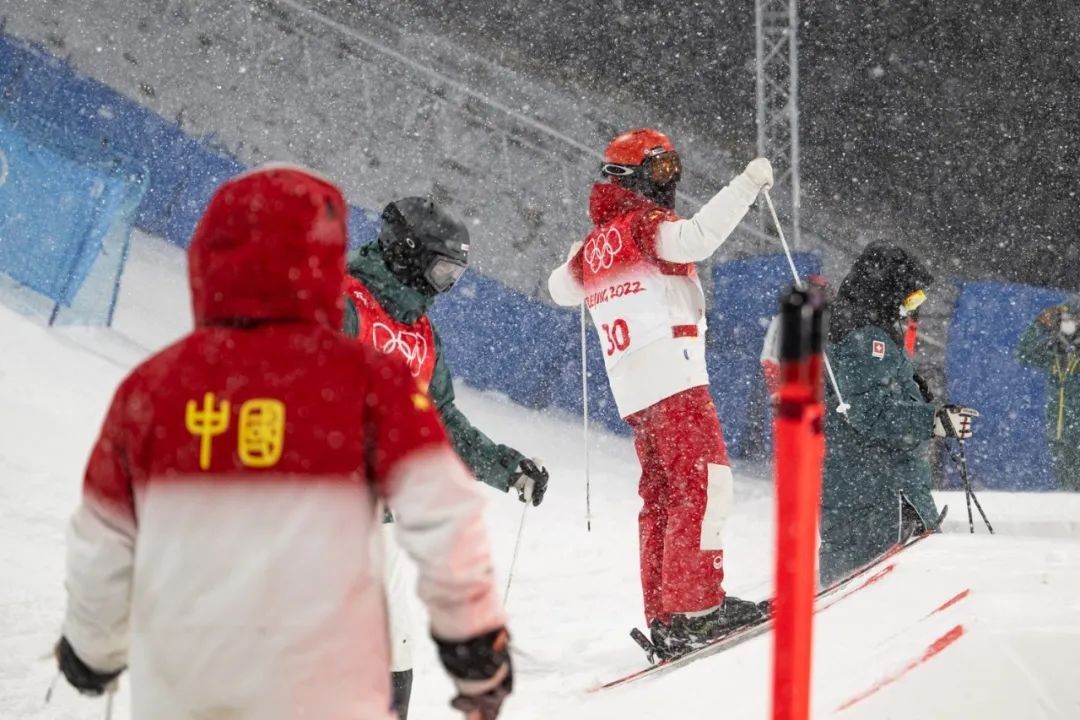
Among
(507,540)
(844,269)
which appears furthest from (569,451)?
(844,269)

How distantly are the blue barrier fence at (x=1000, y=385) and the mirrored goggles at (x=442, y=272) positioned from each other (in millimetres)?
6362

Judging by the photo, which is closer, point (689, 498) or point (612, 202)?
point (689, 498)

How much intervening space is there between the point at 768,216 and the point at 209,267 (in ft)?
30.9

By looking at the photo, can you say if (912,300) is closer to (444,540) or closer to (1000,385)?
(444,540)

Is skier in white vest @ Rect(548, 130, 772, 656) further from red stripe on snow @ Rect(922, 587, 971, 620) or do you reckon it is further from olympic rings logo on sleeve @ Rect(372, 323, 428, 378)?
red stripe on snow @ Rect(922, 587, 971, 620)

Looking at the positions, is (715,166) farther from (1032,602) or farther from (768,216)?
(1032,602)

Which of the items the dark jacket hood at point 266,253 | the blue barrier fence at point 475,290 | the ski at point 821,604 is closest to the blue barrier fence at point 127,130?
the blue barrier fence at point 475,290

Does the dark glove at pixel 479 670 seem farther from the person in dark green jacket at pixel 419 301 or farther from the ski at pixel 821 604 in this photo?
the person in dark green jacket at pixel 419 301

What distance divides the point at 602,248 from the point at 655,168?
35 cm

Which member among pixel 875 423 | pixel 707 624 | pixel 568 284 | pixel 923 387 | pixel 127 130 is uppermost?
pixel 127 130

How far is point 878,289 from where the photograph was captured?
3924 mm

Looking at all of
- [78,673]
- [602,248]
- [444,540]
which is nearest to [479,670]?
[444,540]

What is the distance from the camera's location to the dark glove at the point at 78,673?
5.40 feet

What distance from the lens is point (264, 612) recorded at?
1.48 m
